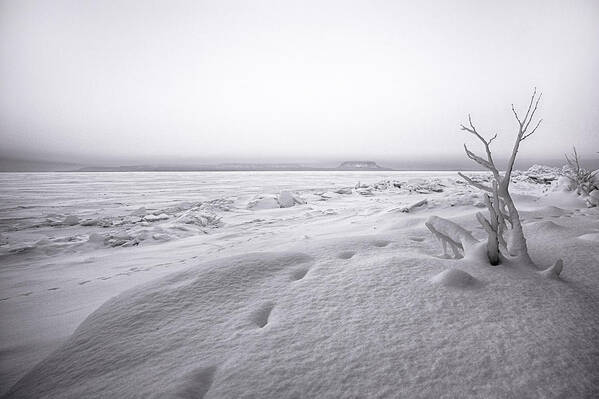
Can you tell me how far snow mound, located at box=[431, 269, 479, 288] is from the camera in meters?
1.42

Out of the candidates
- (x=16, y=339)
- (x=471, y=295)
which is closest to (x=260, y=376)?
(x=471, y=295)

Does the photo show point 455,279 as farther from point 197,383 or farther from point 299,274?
point 197,383

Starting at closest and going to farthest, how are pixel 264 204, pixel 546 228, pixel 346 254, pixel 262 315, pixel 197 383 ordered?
pixel 197 383
pixel 262 315
pixel 346 254
pixel 546 228
pixel 264 204

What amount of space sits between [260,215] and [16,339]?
5.48m

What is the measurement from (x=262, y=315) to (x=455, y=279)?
1031 millimetres

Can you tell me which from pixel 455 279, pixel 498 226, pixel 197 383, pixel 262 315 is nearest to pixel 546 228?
pixel 498 226

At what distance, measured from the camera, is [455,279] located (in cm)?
144

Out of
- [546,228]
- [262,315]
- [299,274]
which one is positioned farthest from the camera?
[546,228]

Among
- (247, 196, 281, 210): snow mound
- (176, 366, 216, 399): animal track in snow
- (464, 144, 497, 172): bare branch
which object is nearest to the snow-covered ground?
(176, 366, 216, 399): animal track in snow

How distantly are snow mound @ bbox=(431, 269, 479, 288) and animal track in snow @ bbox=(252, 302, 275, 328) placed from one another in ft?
2.92

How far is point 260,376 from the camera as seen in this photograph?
963mm

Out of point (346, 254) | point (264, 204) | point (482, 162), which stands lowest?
point (264, 204)

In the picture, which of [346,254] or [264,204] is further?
[264,204]

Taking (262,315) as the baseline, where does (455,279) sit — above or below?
above
